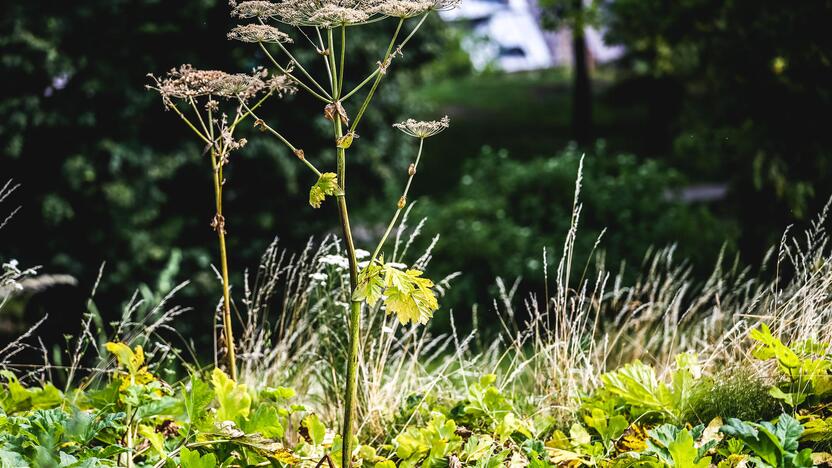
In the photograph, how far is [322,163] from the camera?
29.8 feet

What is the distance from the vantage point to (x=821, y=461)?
2195 mm

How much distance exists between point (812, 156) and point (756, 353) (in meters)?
4.87

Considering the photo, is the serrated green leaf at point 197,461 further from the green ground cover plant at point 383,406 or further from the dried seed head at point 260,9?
Result: the dried seed head at point 260,9

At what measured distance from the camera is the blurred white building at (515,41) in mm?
30922

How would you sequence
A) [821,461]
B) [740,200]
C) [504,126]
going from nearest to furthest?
[821,461] < [740,200] < [504,126]

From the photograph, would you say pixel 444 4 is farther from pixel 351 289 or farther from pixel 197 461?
pixel 197 461

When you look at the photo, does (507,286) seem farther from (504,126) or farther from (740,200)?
(504,126)

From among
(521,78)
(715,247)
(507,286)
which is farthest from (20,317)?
(521,78)

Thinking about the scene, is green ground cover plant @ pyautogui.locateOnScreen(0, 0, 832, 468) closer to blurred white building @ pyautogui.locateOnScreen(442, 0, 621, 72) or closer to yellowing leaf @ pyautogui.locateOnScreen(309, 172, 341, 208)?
yellowing leaf @ pyautogui.locateOnScreen(309, 172, 341, 208)

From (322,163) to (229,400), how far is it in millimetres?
6810

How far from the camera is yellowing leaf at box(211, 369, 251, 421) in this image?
7.89 ft

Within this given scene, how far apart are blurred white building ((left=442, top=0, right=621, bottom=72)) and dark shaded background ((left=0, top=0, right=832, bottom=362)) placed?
21.2 meters


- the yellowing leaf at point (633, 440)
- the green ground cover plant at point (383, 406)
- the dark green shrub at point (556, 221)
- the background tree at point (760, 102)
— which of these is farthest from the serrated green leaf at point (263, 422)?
the dark green shrub at point (556, 221)

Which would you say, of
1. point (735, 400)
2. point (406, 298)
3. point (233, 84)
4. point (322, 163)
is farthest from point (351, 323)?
point (322, 163)
